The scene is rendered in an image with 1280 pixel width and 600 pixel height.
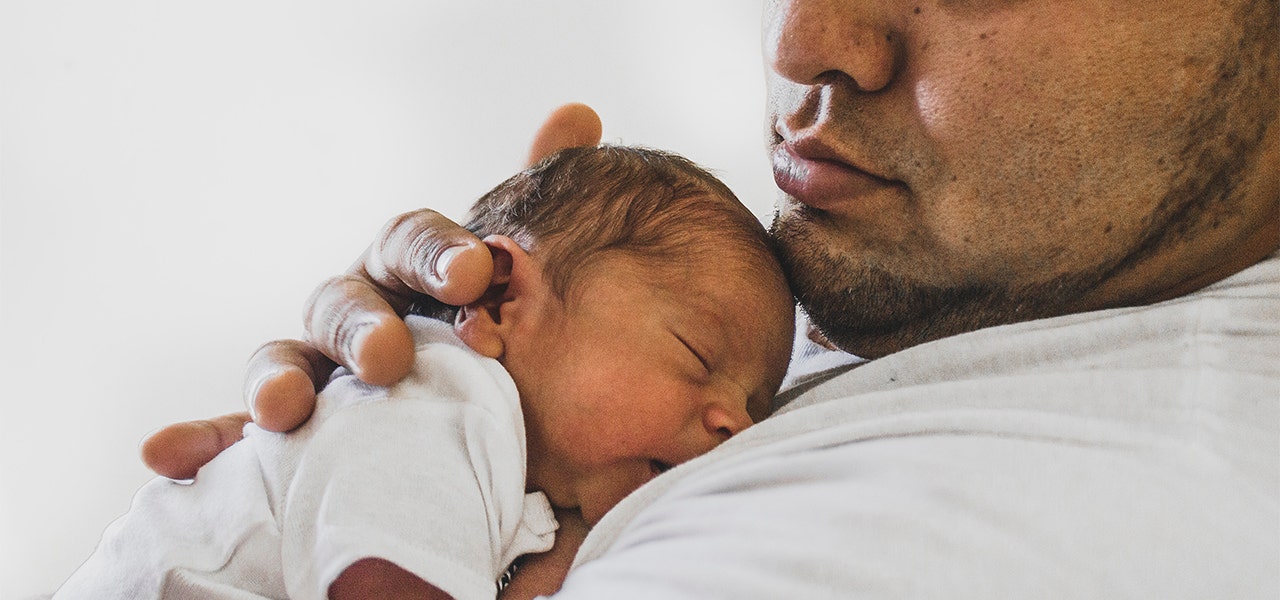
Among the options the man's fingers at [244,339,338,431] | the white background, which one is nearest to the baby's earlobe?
the man's fingers at [244,339,338,431]

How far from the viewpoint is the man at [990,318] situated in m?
0.69

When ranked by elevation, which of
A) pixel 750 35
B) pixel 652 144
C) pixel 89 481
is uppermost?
pixel 750 35

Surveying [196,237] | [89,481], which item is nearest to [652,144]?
[196,237]

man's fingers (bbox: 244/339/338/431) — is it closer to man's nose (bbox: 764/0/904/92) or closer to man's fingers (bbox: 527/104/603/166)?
man's fingers (bbox: 527/104/603/166)

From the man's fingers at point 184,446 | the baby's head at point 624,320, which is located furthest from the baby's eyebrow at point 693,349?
the man's fingers at point 184,446

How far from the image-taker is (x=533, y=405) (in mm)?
1005

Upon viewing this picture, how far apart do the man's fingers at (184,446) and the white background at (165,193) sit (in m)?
1.14

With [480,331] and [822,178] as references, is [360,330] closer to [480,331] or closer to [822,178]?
[480,331]

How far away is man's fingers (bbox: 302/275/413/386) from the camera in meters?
0.92

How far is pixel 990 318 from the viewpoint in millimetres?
1104

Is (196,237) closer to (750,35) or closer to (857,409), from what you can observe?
(750,35)

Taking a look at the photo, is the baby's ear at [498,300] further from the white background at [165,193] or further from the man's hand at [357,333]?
the white background at [165,193]

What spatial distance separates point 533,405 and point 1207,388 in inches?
22.3

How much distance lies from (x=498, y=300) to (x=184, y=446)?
35 cm
